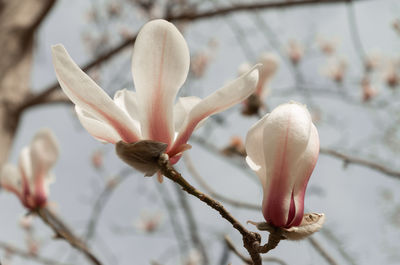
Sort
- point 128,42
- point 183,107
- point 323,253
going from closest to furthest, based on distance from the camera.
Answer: point 183,107
point 323,253
point 128,42

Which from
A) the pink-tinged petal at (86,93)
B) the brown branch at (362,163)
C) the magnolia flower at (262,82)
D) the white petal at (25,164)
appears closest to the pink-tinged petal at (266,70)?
the magnolia flower at (262,82)

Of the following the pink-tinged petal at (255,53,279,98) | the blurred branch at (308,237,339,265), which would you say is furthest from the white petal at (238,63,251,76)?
the blurred branch at (308,237,339,265)

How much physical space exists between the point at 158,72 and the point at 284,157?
0.50 ft

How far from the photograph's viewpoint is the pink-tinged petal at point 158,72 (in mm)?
394

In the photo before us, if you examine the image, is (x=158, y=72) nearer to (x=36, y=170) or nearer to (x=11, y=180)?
(x=36, y=170)

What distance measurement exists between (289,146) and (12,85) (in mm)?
1701

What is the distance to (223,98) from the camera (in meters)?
0.40

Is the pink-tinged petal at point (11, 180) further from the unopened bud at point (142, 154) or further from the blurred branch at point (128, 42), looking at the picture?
the blurred branch at point (128, 42)

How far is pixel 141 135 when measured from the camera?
0.44 meters

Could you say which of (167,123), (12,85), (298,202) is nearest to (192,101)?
(167,123)

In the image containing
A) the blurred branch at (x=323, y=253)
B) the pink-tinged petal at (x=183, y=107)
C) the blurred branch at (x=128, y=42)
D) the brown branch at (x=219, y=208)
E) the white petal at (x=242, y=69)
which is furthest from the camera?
the blurred branch at (x=128, y=42)

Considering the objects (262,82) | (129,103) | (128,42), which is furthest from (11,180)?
(128,42)

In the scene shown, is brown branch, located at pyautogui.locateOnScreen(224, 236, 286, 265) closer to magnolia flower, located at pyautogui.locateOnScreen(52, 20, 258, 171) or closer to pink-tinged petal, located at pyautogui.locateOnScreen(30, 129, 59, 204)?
magnolia flower, located at pyautogui.locateOnScreen(52, 20, 258, 171)

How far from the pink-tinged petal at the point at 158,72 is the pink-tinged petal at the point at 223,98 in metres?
0.03
